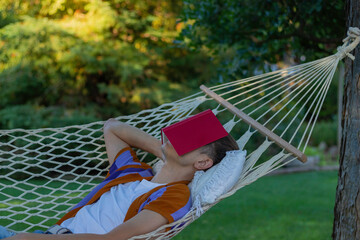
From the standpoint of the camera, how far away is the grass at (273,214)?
3.57 metres

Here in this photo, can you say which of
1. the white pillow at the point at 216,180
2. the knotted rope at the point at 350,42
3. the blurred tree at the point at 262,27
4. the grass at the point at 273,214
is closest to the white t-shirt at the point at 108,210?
the white pillow at the point at 216,180

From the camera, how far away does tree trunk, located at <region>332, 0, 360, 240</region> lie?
1.89 m

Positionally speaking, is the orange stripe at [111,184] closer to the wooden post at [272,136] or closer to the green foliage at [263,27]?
the wooden post at [272,136]

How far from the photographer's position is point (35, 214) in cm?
210

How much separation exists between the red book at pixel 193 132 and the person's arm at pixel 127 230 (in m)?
0.33

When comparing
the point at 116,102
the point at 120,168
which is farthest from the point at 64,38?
the point at 120,168

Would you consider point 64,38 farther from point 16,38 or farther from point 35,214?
point 35,214

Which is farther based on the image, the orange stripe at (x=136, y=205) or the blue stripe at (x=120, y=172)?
the blue stripe at (x=120, y=172)

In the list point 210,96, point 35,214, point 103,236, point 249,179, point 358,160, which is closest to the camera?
point 103,236

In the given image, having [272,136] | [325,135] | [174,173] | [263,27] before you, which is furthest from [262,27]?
[325,135]

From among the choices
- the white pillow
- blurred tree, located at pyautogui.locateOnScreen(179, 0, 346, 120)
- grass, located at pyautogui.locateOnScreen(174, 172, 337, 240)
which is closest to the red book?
the white pillow

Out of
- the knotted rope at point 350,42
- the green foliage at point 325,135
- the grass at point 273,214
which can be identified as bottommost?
the green foliage at point 325,135

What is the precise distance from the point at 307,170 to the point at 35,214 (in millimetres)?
5112

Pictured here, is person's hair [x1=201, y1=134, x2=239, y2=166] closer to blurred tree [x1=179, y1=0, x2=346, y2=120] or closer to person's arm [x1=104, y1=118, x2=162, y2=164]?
person's arm [x1=104, y1=118, x2=162, y2=164]
